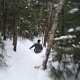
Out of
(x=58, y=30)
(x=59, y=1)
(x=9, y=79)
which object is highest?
(x=59, y=1)

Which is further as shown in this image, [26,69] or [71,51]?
[26,69]

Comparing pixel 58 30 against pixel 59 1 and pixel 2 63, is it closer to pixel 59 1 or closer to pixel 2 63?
pixel 59 1

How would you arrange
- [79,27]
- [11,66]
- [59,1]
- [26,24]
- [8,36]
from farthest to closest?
[26,24], [8,36], [11,66], [59,1], [79,27]

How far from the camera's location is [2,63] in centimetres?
1311

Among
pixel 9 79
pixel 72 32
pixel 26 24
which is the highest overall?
pixel 72 32

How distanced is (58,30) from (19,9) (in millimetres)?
5484

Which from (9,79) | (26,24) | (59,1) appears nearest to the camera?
(9,79)

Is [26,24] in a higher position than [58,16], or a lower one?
lower

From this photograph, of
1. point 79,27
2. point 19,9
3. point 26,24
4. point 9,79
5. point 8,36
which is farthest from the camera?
point 26,24

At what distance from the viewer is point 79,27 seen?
34.8ft

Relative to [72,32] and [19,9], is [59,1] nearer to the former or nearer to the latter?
[72,32]

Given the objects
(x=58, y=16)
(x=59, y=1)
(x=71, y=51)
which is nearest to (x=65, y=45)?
(x=71, y=51)

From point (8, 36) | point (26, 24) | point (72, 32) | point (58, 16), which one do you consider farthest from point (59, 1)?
point (26, 24)

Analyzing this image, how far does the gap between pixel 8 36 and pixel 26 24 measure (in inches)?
193
